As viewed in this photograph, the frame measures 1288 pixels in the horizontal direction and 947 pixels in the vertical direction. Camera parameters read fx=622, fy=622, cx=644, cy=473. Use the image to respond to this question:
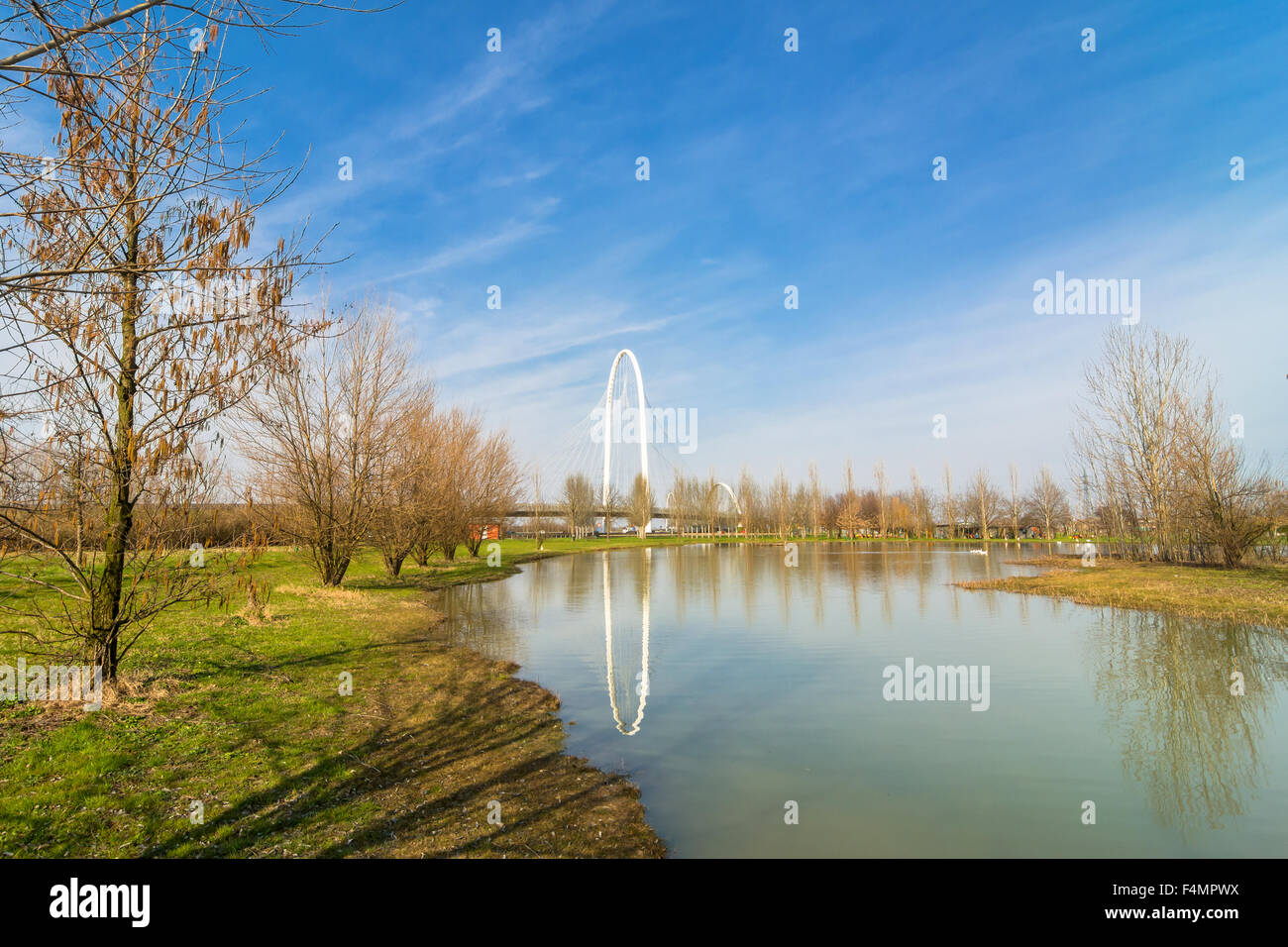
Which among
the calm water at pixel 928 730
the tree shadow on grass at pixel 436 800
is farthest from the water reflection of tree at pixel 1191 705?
the tree shadow on grass at pixel 436 800

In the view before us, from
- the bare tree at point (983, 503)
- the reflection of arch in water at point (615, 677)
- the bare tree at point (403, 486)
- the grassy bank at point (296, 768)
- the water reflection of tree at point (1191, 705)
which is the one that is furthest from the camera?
the bare tree at point (983, 503)

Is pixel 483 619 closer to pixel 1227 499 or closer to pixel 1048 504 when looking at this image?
pixel 1227 499

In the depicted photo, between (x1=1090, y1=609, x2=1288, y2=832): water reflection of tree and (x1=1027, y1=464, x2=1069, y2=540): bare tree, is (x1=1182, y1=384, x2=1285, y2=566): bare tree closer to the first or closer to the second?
(x1=1090, y1=609, x2=1288, y2=832): water reflection of tree

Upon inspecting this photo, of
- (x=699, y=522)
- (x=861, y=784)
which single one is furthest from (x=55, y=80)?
(x=699, y=522)

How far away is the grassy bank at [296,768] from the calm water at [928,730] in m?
0.86

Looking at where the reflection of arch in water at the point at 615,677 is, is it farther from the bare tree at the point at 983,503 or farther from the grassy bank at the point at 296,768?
the bare tree at the point at 983,503

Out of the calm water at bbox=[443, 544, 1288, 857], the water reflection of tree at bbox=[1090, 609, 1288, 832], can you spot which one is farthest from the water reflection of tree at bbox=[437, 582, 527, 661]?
the water reflection of tree at bbox=[1090, 609, 1288, 832]

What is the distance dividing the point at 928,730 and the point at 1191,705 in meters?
4.25

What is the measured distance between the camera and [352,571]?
97.9 feet

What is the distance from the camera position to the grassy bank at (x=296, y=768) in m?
4.86

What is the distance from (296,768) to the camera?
632cm

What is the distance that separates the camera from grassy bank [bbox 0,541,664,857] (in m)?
4.86

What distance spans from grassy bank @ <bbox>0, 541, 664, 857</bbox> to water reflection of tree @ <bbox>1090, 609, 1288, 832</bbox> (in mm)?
5787

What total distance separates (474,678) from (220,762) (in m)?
5.01
